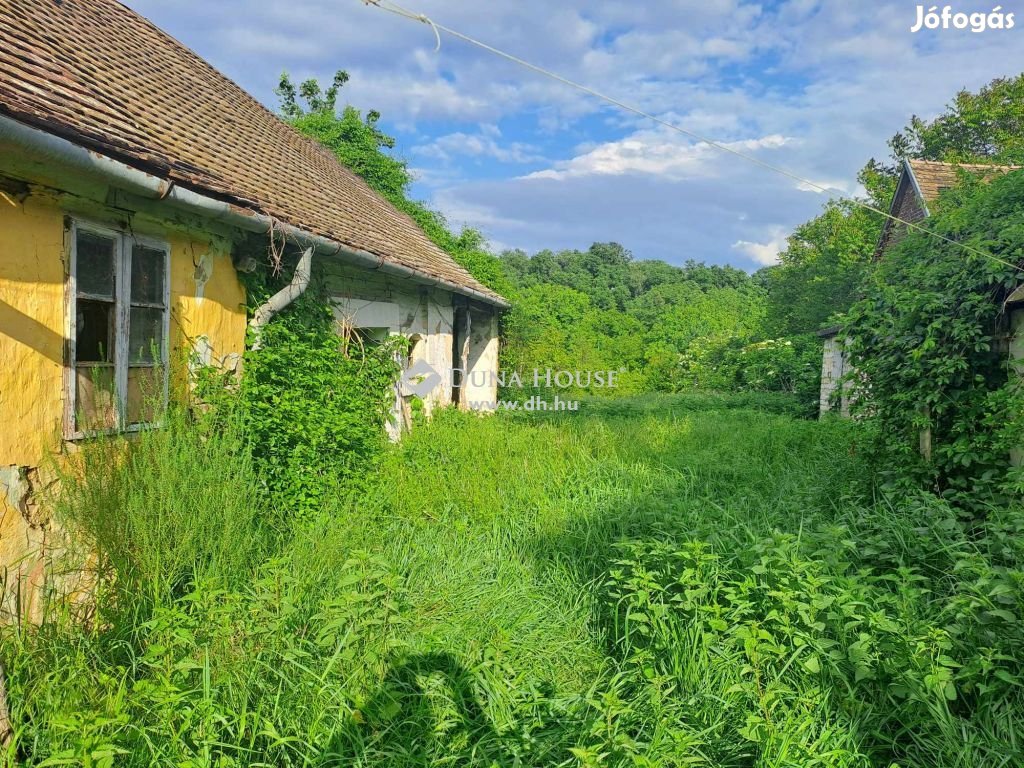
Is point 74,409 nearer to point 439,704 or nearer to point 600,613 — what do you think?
point 439,704

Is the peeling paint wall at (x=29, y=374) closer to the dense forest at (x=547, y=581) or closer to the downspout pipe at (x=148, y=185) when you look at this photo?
the dense forest at (x=547, y=581)

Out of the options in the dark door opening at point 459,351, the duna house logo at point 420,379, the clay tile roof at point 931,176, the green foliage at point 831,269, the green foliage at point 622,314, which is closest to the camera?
the duna house logo at point 420,379

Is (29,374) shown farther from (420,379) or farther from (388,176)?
(388,176)

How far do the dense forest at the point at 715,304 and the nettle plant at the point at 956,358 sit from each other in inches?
29.0

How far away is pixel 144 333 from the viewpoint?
4.00m

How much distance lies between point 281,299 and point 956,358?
535 centimetres

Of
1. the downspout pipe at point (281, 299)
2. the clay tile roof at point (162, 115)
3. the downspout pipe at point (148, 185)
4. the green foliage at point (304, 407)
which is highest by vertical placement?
the clay tile roof at point (162, 115)

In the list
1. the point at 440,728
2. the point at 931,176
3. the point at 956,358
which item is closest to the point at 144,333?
the point at 440,728

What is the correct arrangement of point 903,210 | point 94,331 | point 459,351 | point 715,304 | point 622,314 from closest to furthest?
point 94,331 < point 459,351 < point 903,210 < point 622,314 < point 715,304

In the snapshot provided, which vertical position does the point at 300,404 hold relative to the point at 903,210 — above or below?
A: below

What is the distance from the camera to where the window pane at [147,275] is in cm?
391

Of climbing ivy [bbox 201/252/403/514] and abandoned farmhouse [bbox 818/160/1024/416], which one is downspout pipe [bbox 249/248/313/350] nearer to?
climbing ivy [bbox 201/252/403/514]

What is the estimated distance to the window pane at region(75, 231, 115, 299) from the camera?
137 inches

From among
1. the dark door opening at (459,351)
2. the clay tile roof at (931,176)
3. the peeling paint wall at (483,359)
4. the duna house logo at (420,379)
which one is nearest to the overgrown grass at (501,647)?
the duna house logo at (420,379)
